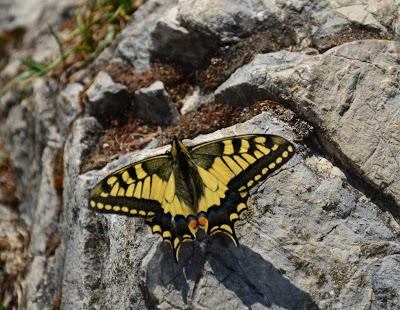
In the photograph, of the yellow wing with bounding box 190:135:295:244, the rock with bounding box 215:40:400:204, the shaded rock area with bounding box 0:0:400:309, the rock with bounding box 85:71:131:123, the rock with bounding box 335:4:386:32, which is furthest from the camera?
the rock with bounding box 85:71:131:123

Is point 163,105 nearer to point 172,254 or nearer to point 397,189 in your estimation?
point 172,254

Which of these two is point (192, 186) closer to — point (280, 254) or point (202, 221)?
point (202, 221)

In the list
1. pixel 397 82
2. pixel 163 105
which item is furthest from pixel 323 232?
pixel 163 105

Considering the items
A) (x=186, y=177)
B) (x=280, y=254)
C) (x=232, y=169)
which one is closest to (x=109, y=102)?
(x=186, y=177)

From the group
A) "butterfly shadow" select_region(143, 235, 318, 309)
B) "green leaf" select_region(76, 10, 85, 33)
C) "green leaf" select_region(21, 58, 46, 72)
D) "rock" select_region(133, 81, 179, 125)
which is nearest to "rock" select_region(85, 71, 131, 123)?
"rock" select_region(133, 81, 179, 125)

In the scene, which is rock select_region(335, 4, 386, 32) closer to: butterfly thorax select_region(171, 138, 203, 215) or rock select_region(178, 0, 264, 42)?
rock select_region(178, 0, 264, 42)
